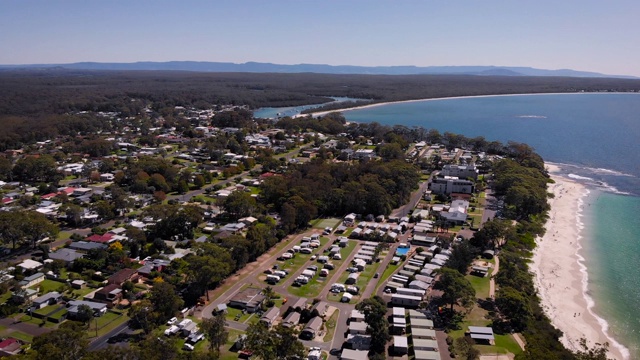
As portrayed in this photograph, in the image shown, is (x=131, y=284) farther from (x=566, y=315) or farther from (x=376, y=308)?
(x=566, y=315)

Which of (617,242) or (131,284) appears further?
(617,242)

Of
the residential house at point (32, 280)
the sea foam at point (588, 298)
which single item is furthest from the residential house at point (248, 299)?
the sea foam at point (588, 298)

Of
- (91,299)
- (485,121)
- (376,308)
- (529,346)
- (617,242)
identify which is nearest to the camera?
(529,346)

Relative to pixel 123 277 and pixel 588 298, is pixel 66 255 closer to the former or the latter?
pixel 123 277

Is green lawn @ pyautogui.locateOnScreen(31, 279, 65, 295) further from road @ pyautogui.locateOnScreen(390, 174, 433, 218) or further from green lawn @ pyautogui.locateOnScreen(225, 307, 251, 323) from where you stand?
road @ pyautogui.locateOnScreen(390, 174, 433, 218)

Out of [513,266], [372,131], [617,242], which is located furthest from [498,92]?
[513,266]

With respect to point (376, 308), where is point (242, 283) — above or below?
below

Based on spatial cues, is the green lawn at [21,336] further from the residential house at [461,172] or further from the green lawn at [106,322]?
the residential house at [461,172]
